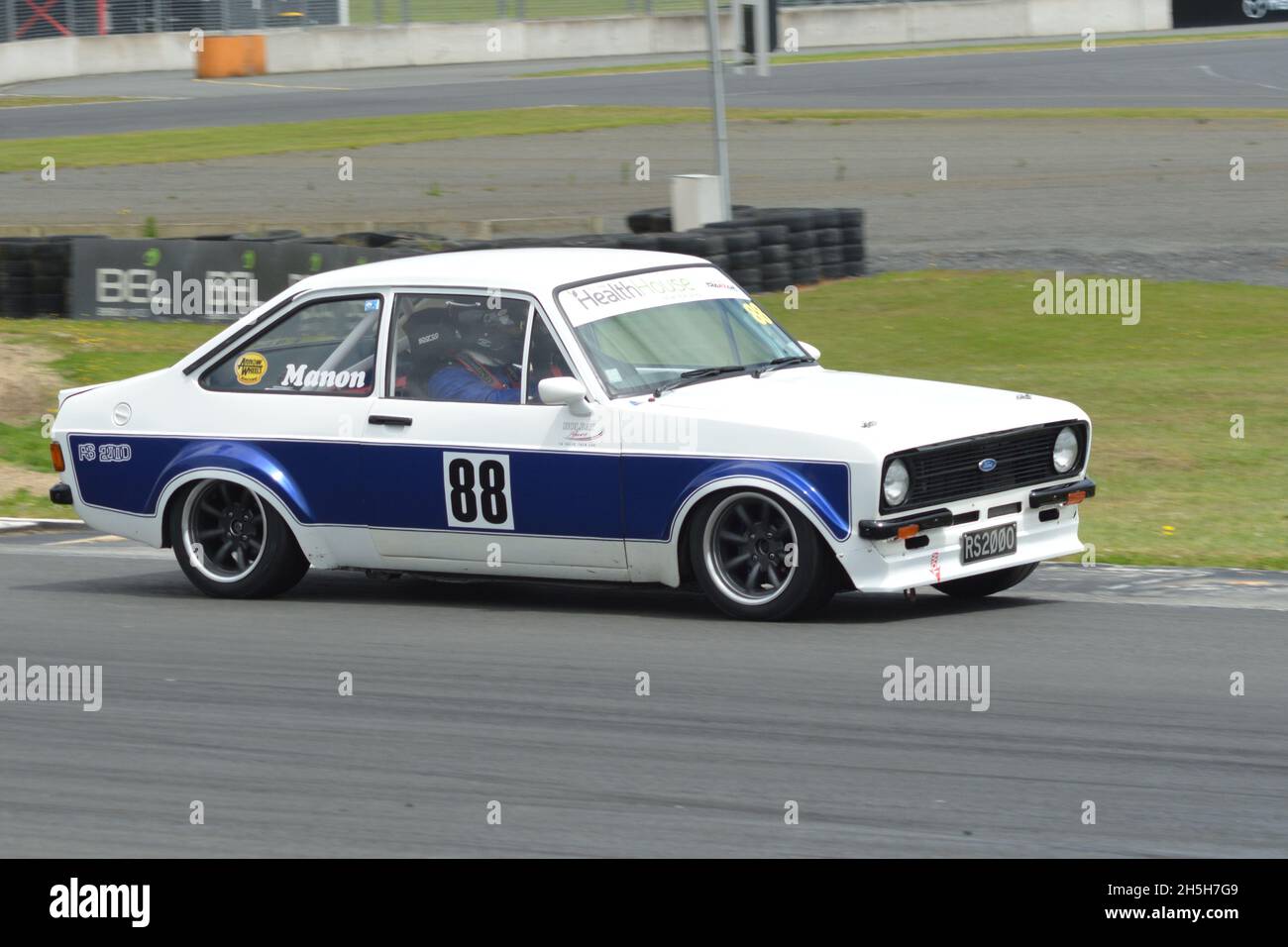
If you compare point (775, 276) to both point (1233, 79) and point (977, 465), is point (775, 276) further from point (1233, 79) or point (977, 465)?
point (1233, 79)

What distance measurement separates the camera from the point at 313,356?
909 centimetres

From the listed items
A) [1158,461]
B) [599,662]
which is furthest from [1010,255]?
[599,662]

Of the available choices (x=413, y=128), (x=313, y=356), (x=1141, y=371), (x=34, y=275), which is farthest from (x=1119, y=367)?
(x=413, y=128)

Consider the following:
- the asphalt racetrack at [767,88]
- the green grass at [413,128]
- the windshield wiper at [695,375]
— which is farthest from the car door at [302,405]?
the asphalt racetrack at [767,88]

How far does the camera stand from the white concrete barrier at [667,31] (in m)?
51.3

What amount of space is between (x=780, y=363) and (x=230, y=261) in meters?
10.1

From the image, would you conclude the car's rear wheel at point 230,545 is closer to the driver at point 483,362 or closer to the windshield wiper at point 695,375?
the driver at point 483,362

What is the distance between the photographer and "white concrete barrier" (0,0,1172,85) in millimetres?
51312

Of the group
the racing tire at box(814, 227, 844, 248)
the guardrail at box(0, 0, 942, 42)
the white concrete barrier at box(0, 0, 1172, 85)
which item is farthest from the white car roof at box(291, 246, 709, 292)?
the guardrail at box(0, 0, 942, 42)

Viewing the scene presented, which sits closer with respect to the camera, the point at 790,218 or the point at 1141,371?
the point at 1141,371

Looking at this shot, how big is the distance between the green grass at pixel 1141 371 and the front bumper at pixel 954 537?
122 cm

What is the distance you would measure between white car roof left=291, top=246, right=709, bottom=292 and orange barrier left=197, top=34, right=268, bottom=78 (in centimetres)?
4159

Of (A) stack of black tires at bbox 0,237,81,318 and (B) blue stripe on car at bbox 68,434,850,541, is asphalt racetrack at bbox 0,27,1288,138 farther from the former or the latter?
(B) blue stripe on car at bbox 68,434,850,541
